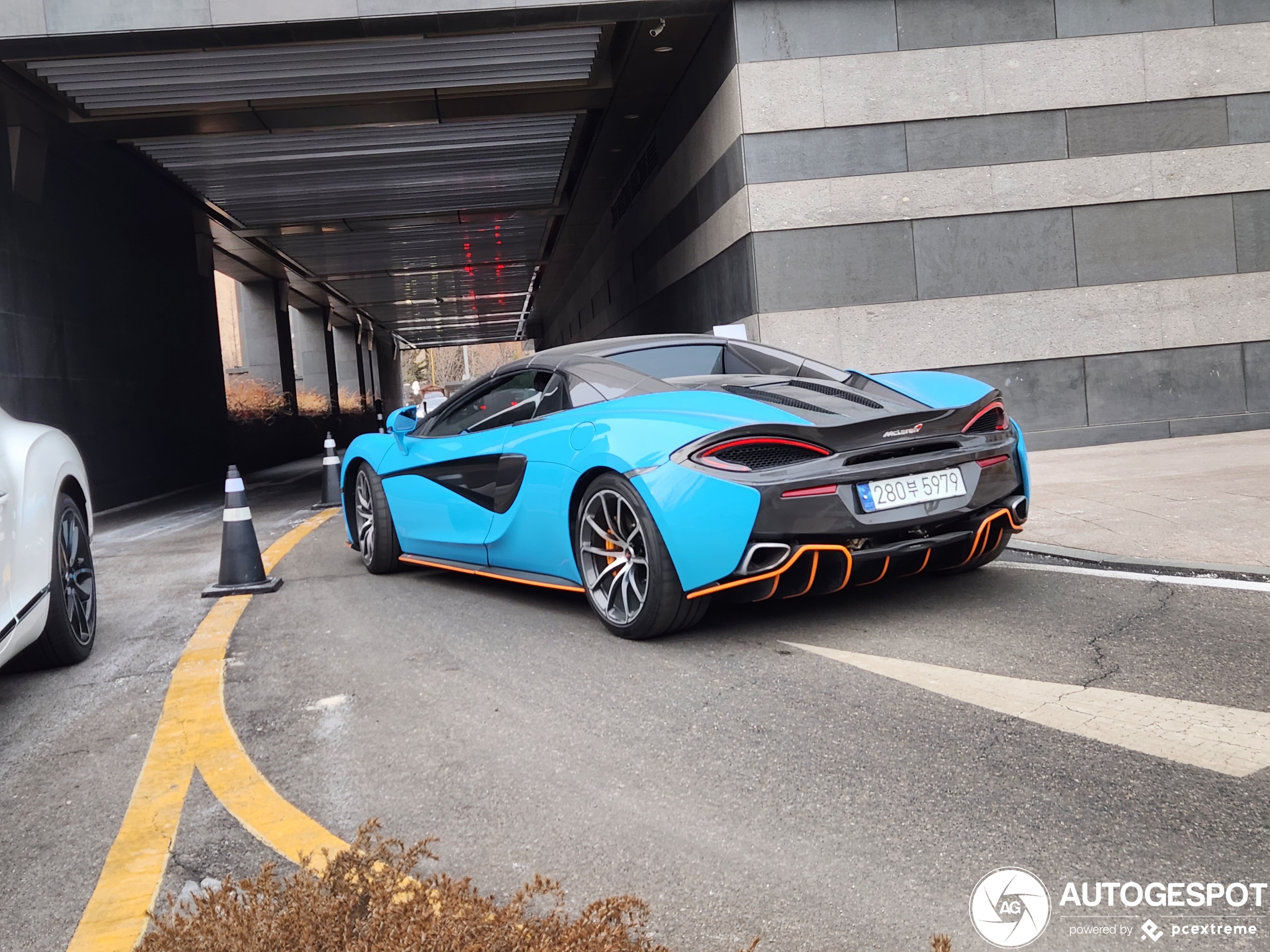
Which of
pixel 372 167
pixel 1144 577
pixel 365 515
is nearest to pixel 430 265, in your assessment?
pixel 372 167

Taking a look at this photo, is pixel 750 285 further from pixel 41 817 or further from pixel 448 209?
pixel 448 209

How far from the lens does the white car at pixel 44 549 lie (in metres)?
3.77

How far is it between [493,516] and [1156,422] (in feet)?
27.8

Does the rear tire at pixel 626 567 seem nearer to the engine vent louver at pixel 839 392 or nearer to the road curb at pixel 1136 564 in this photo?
the engine vent louver at pixel 839 392

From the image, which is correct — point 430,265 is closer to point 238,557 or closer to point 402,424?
point 402,424

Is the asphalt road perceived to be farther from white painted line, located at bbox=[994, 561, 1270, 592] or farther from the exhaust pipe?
the exhaust pipe

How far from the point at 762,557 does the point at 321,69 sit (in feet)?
33.8

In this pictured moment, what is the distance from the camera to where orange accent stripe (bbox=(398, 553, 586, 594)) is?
4753mm

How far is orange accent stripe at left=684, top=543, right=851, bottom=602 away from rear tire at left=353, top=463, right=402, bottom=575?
2835 millimetres

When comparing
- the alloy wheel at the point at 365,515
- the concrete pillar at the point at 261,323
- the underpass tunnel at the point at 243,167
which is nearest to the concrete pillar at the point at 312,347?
the concrete pillar at the point at 261,323

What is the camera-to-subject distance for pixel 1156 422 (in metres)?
11.1

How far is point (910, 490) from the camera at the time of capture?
407 centimetres

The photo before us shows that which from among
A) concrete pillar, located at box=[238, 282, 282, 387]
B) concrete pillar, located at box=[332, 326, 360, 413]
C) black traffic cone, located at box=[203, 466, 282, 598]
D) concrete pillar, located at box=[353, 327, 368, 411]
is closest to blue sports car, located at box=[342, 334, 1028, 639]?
black traffic cone, located at box=[203, 466, 282, 598]

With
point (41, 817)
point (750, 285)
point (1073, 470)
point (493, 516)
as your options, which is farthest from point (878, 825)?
point (750, 285)
